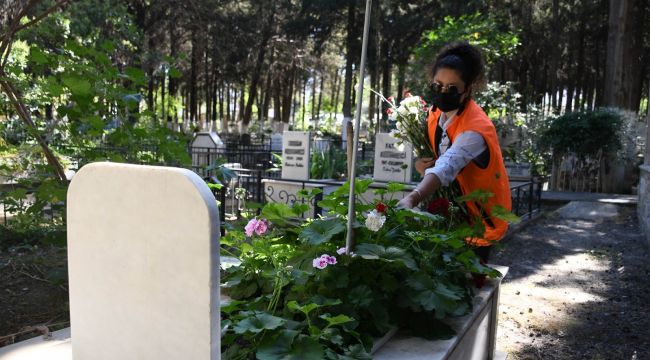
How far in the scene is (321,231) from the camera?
6.98 feet

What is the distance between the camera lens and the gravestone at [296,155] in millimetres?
10180

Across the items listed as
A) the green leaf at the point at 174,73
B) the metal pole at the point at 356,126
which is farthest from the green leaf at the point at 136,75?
the metal pole at the point at 356,126

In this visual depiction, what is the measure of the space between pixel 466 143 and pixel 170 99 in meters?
27.5

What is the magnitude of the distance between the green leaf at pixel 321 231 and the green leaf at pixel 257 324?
352 millimetres

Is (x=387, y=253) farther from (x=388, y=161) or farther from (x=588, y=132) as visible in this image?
(x=588, y=132)

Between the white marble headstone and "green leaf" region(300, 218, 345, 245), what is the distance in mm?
660

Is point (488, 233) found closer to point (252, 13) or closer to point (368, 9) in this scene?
point (368, 9)

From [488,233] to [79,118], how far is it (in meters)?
2.71

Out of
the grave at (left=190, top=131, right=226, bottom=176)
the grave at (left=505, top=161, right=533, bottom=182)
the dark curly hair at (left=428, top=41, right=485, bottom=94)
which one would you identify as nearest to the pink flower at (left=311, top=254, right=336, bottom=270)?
the dark curly hair at (left=428, top=41, right=485, bottom=94)

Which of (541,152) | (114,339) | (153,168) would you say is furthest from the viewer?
(541,152)

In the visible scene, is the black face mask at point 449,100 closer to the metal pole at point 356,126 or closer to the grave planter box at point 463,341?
the metal pole at point 356,126

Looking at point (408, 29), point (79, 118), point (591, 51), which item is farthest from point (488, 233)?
point (591, 51)

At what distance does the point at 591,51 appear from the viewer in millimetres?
36250

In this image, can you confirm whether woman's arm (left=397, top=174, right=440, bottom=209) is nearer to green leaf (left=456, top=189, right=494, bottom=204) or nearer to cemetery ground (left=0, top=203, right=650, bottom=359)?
green leaf (left=456, top=189, right=494, bottom=204)
